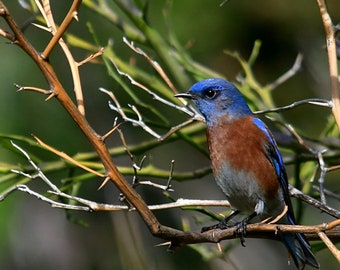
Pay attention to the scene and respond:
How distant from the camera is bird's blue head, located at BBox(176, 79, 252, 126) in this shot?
470 centimetres

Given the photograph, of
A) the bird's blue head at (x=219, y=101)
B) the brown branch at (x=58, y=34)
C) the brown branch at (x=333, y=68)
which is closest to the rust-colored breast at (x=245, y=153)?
the bird's blue head at (x=219, y=101)

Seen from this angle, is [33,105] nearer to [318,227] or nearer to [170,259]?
[170,259]

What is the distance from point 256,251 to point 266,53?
5.88ft

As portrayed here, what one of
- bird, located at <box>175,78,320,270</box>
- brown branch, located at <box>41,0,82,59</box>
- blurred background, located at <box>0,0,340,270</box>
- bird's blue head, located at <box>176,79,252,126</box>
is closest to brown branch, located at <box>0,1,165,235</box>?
brown branch, located at <box>41,0,82,59</box>

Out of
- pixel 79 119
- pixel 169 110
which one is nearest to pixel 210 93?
pixel 169 110

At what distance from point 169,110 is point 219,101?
79.3 inches

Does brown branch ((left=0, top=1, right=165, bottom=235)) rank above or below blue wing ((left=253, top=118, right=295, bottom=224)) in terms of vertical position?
above

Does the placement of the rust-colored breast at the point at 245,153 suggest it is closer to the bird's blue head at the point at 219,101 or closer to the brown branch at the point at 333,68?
the bird's blue head at the point at 219,101

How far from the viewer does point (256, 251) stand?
286 inches

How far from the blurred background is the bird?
1507 millimetres

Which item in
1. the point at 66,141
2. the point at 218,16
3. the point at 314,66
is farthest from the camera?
the point at 218,16

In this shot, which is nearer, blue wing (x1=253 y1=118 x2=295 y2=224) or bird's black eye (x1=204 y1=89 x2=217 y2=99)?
blue wing (x1=253 y1=118 x2=295 y2=224)

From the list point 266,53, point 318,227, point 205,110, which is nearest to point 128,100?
point 266,53

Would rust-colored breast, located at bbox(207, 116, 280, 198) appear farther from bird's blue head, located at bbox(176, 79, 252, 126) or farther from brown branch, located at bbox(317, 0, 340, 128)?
brown branch, located at bbox(317, 0, 340, 128)
